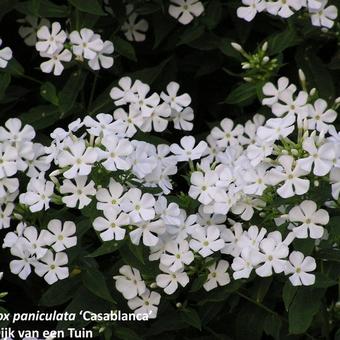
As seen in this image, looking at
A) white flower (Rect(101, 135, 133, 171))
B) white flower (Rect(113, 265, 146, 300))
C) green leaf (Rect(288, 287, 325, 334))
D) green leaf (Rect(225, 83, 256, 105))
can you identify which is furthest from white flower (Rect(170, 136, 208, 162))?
green leaf (Rect(288, 287, 325, 334))

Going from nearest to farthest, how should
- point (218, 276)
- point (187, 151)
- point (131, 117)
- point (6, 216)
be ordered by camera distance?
point (218, 276), point (6, 216), point (187, 151), point (131, 117)

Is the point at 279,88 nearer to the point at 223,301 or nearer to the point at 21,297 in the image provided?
the point at 223,301

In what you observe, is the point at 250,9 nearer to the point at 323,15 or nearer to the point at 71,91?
the point at 323,15

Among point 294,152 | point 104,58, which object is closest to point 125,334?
point 294,152

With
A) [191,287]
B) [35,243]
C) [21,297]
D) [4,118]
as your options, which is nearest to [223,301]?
[191,287]

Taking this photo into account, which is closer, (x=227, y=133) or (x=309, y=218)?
(x=309, y=218)
